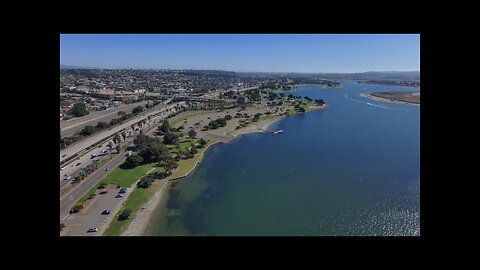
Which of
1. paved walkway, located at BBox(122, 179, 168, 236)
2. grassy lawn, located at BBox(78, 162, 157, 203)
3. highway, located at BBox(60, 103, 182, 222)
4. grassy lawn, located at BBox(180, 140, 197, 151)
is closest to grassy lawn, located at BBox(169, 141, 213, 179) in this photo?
grassy lawn, located at BBox(180, 140, 197, 151)

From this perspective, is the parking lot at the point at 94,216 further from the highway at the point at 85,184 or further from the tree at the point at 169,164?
the tree at the point at 169,164

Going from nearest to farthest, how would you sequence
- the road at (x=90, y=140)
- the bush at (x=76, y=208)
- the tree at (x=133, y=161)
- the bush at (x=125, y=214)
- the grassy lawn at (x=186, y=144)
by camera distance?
the bush at (x=125, y=214)
the bush at (x=76, y=208)
the tree at (x=133, y=161)
the road at (x=90, y=140)
the grassy lawn at (x=186, y=144)

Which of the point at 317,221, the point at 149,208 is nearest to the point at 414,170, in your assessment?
the point at 317,221

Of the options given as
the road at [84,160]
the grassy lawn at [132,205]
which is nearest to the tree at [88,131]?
the road at [84,160]

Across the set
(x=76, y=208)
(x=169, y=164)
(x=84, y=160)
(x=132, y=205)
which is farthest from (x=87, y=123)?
(x=132, y=205)

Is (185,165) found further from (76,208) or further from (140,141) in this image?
(76,208)
